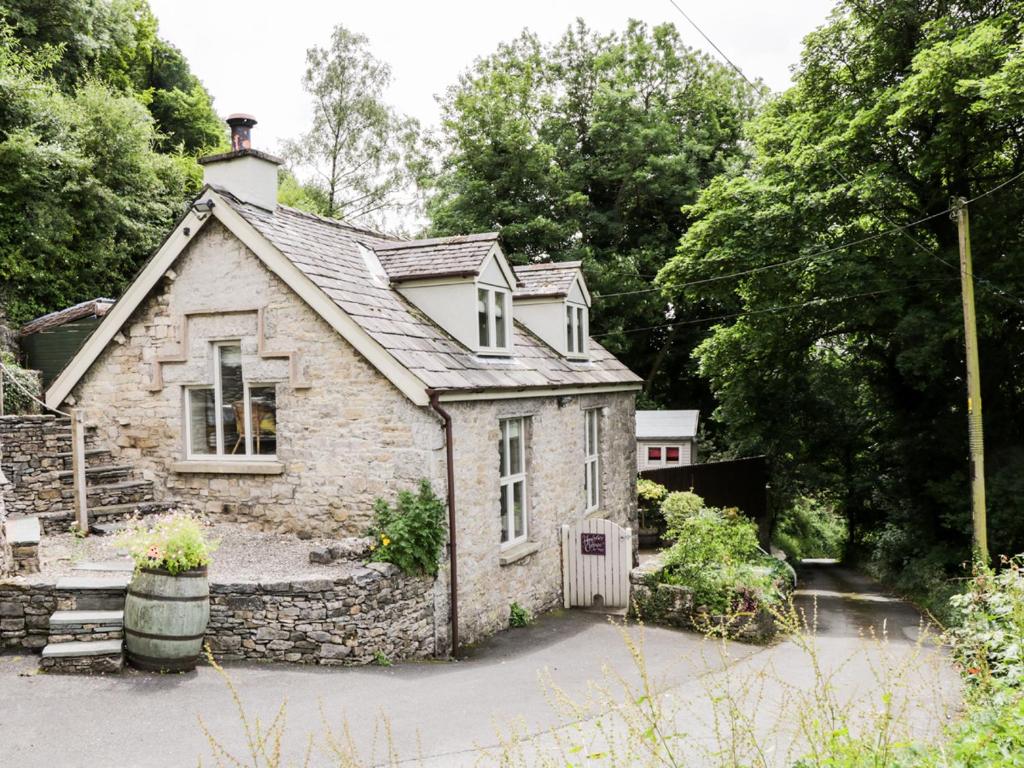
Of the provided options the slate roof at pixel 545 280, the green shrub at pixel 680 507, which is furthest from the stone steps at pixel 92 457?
the green shrub at pixel 680 507

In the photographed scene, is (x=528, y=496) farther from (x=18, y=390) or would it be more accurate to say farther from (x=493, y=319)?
(x=18, y=390)

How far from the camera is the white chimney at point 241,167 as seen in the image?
12.7 m

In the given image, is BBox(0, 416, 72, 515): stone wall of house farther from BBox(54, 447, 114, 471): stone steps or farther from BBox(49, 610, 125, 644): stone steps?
BBox(49, 610, 125, 644): stone steps

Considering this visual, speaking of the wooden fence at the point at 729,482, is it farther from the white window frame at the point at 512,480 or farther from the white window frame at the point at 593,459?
the white window frame at the point at 512,480

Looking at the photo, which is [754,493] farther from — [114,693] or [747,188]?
[114,693]

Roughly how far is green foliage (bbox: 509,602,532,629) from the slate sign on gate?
7.04 ft

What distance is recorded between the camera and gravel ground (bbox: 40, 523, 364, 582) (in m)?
9.80

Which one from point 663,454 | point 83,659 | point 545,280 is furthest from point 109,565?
point 663,454

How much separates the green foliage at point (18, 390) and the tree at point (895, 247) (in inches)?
695

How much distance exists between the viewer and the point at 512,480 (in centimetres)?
1330

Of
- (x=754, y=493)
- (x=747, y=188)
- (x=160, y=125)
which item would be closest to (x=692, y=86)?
(x=747, y=188)

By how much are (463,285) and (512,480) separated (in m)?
3.52

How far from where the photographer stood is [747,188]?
2064cm

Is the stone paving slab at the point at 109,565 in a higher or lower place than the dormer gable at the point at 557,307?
lower
